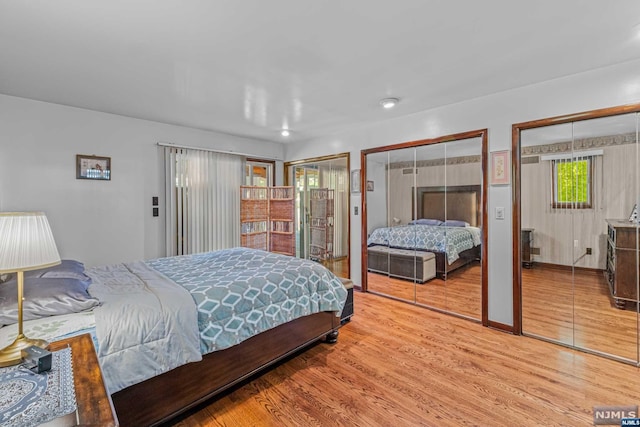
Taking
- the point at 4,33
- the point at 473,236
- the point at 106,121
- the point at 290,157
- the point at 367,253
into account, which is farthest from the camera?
the point at 290,157

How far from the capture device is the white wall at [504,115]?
243 centimetres

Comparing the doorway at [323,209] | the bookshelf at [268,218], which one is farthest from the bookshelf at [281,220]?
the doorway at [323,209]

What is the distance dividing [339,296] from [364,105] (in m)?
2.12

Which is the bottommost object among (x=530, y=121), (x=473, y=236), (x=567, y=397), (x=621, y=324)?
(x=567, y=397)

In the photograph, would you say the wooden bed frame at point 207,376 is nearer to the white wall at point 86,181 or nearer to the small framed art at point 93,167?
the white wall at point 86,181

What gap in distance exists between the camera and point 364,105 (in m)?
3.35

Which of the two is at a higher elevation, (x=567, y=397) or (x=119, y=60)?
(x=119, y=60)

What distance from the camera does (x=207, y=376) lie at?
6.26 ft

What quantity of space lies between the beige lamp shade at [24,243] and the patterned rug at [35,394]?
40cm

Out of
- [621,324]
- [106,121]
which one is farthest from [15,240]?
[621,324]

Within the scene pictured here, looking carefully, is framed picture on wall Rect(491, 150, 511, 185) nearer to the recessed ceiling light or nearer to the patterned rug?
the recessed ceiling light

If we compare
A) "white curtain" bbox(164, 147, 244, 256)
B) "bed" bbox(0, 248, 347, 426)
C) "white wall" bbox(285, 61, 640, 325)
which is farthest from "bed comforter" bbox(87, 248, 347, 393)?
"white wall" bbox(285, 61, 640, 325)

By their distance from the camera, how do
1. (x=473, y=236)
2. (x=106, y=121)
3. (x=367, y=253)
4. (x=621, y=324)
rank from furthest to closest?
1. (x=367, y=253)
2. (x=106, y=121)
3. (x=473, y=236)
4. (x=621, y=324)

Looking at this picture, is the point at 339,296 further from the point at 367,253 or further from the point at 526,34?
the point at 526,34
